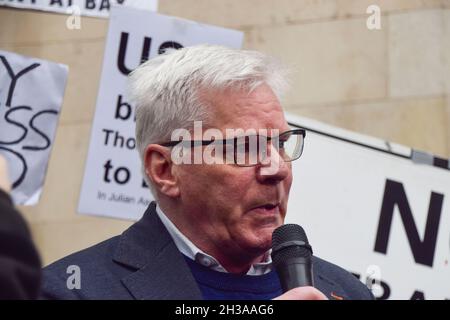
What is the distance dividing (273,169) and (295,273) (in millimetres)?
487

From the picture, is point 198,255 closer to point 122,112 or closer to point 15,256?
point 15,256

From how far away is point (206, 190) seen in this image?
3211mm

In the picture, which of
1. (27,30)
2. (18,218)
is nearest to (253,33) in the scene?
(27,30)

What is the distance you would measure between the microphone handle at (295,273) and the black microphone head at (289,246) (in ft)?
0.06

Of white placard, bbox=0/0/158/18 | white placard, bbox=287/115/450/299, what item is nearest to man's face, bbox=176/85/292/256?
white placard, bbox=287/115/450/299

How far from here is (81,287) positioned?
9.87ft

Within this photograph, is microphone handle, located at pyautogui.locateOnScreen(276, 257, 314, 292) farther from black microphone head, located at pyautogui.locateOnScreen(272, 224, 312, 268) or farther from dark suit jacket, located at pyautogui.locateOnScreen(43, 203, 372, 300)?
dark suit jacket, located at pyautogui.locateOnScreen(43, 203, 372, 300)

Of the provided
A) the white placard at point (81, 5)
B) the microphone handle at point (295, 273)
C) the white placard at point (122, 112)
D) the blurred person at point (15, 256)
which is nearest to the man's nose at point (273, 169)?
the microphone handle at point (295, 273)

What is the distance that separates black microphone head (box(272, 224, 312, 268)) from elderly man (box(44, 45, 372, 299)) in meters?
0.26

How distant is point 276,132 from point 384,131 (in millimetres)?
3431

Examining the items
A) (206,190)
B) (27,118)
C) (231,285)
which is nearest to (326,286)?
(231,285)

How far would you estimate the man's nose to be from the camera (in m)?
3.11

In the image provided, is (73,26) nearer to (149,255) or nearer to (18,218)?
(149,255)

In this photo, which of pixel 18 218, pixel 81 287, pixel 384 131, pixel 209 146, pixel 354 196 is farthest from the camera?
pixel 384 131
